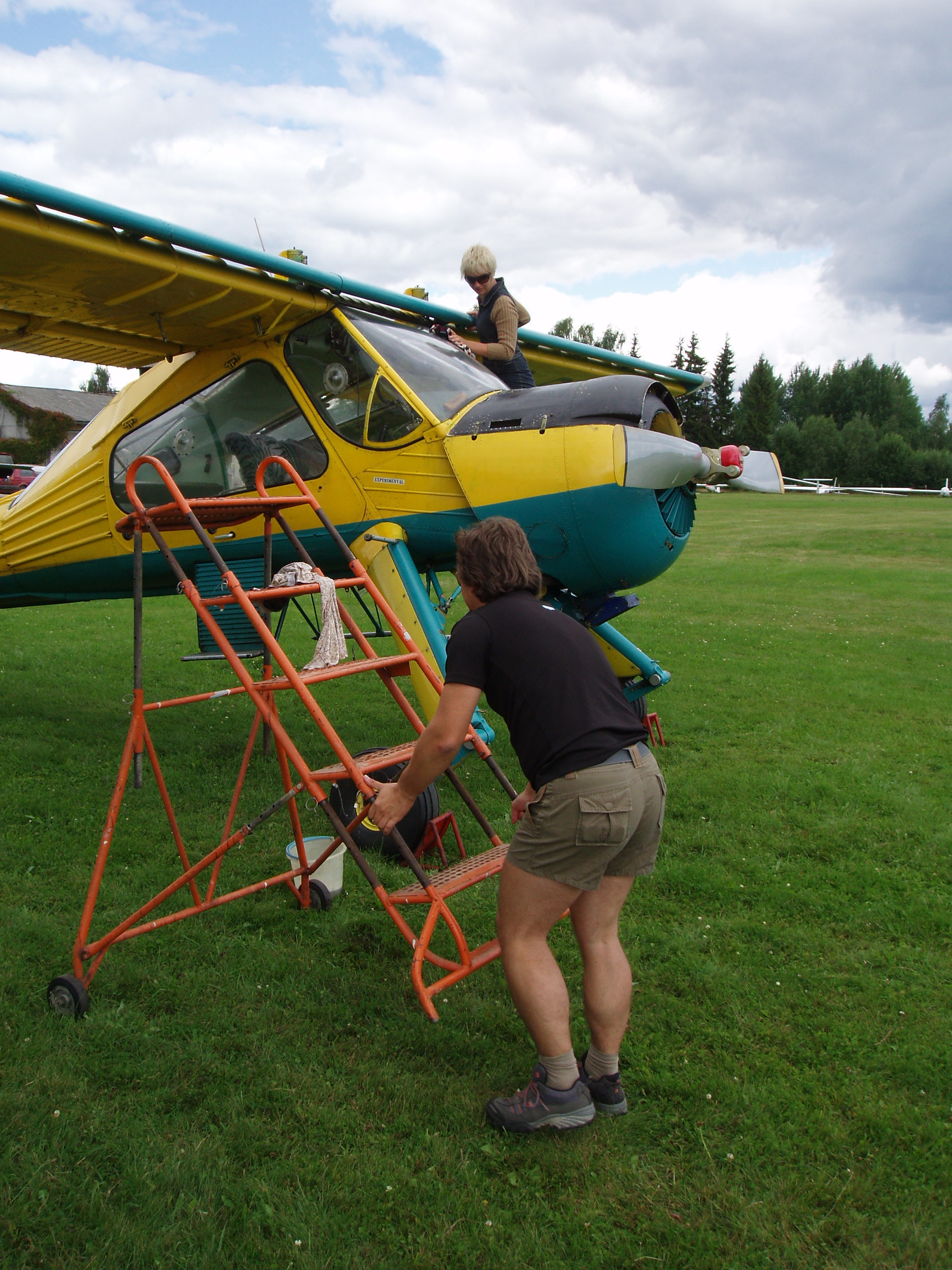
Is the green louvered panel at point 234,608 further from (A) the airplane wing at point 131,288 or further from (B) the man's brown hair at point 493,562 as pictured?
(B) the man's brown hair at point 493,562

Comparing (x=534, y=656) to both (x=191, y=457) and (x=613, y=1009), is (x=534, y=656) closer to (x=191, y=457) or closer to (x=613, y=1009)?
(x=613, y=1009)

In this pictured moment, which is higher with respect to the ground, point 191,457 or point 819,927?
point 191,457

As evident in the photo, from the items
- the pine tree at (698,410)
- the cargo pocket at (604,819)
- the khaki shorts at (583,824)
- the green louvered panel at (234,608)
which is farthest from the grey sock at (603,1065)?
the pine tree at (698,410)

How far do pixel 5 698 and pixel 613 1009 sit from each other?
21.8 ft

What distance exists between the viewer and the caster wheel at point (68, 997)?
3.17 meters

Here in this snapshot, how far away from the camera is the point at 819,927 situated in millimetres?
3846

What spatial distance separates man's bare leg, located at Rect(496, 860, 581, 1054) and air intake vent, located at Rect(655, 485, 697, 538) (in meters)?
2.76

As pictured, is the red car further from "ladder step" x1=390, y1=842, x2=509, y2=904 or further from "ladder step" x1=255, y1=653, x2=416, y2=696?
"ladder step" x1=390, y1=842, x2=509, y2=904

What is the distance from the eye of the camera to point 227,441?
605cm

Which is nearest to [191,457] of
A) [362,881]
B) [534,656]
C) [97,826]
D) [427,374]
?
[427,374]

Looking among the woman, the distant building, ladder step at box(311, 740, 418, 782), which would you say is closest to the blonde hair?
the woman

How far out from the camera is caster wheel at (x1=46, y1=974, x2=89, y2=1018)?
317cm

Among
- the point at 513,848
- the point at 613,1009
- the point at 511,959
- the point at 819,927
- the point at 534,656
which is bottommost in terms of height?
the point at 819,927

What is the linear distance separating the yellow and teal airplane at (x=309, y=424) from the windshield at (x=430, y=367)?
0.06 ft
